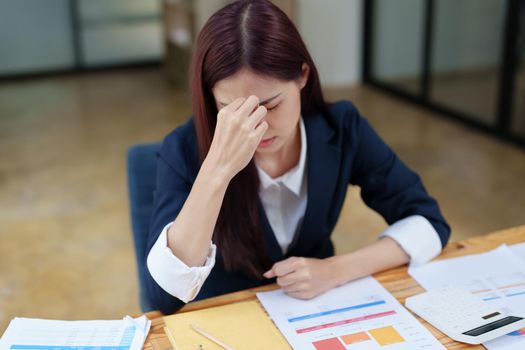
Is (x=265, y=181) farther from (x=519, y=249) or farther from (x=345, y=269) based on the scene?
(x=519, y=249)

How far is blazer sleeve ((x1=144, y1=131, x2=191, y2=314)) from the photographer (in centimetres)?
128

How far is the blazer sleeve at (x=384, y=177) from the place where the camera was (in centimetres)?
153

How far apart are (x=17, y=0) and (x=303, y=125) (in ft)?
15.5

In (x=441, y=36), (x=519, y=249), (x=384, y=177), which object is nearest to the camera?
(x=519, y=249)

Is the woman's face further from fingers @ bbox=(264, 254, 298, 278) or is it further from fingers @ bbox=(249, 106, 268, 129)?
fingers @ bbox=(264, 254, 298, 278)

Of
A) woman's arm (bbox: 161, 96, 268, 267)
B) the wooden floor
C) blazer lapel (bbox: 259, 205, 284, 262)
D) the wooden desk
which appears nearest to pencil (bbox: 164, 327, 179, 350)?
the wooden desk

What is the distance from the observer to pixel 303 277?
4.16ft

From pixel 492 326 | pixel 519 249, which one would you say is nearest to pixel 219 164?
pixel 492 326

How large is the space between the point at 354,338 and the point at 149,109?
4.12 meters

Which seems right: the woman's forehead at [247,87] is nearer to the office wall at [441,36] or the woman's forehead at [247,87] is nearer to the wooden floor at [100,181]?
the wooden floor at [100,181]

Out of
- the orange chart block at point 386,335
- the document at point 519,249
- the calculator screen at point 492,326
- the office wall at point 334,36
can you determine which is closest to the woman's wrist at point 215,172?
the orange chart block at point 386,335

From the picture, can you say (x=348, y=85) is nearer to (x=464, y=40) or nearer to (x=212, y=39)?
(x=464, y=40)

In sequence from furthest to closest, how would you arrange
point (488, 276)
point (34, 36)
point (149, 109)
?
point (34, 36)
point (149, 109)
point (488, 276)

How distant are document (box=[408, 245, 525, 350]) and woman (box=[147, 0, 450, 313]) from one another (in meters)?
0.05
